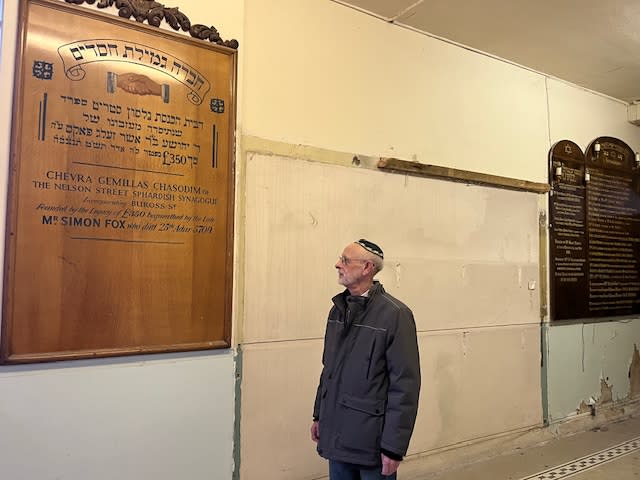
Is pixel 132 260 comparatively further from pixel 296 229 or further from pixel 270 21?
pixel 270 21

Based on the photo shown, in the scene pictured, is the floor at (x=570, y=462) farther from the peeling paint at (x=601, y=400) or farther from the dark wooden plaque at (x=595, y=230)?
the dark wooden plaque at (x=595, y=230)

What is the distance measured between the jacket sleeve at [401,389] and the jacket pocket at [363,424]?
28mm

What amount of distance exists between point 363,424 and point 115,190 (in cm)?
130

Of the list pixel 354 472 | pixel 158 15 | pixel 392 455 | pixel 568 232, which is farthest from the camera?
pixel 568 232

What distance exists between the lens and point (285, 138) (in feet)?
7.91

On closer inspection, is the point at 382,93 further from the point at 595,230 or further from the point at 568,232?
the point at 595,230

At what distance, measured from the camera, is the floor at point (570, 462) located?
2775 millimetres

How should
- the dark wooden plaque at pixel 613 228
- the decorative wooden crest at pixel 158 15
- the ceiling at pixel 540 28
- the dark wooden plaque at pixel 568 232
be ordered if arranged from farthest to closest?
1. the dark wooden plaque at pixel 613 228
2. the dark wooden plaque at pixel 568 232
3. the ceiling at pixel 540 28
4. the decorative wooden crest at pixel 158 15

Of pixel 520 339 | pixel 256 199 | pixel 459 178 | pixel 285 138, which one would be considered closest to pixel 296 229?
pixel 256 199

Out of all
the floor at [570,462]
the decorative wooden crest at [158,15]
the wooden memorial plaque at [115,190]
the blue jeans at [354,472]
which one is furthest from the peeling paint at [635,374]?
the decorative wooden crest at [158,15]

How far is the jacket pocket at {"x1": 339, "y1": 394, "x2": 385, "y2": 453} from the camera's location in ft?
5.30

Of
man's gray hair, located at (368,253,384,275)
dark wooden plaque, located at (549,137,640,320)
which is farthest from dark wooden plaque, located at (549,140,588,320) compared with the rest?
man's gray hair, located at (368,253,384,275)

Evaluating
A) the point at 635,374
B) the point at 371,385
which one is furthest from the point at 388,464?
the point at 635,374

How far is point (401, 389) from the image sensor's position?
1608 mm
